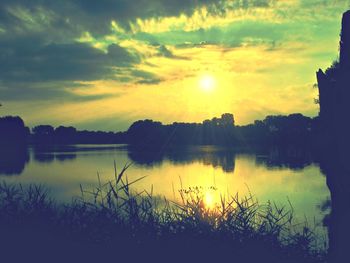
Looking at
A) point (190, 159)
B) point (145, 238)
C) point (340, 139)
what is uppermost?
point (340, 139)

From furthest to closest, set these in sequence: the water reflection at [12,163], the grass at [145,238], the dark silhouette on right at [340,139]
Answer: the water reflection at [12,163]
the dark silhouette on right at [340,139]
the grass at [145,238]

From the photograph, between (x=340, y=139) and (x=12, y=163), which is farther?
(x=12, y=163)

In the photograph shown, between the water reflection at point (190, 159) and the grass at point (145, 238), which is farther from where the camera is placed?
the water reflection at point (190, 159)

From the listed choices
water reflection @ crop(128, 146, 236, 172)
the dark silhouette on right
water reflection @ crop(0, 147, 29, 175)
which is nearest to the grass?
the dark silhouette on right

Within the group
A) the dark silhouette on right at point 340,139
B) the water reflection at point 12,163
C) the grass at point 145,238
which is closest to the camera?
the grass at point 145,238

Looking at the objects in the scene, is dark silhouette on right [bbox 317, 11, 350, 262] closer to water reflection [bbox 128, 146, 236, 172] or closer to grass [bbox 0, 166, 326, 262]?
grass [bbox 0, 166, 326, 262]

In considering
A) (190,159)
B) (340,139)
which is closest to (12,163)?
(190,159)

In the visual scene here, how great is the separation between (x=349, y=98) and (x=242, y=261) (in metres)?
10.2

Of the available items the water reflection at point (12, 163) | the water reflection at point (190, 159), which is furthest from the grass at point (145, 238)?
the water reflection at point (190, 159)

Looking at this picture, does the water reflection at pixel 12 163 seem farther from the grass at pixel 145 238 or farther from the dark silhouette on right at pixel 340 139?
the grass at pixel 145 238

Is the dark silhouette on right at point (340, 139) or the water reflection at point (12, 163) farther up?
the dark silhouette on right at point (340, 139)

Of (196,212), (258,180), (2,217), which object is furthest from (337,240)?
(258,180)

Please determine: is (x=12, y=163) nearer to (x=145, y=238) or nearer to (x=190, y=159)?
(x=190, y=159)

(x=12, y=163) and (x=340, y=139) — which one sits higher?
(x=340, y=139)
